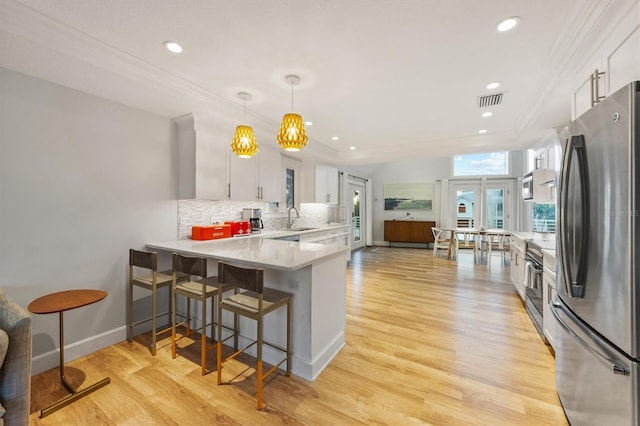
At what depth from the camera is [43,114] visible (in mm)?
2148

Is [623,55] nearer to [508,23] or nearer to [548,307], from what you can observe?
[508,23]

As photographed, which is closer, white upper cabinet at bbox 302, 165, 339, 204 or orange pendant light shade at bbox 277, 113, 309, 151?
orange pendant light shade at bbox 277, 113, 309, 151

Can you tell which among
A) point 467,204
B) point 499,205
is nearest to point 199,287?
point 467,204

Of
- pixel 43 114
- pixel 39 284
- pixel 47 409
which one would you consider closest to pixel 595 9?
pixel 43 114

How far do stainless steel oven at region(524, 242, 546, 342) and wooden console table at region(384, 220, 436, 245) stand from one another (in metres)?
5.50

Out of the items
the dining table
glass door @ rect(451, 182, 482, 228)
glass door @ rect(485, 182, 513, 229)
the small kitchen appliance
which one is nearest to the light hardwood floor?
the small kitchen appliance

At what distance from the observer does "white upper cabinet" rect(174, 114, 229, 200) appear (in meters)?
3.01

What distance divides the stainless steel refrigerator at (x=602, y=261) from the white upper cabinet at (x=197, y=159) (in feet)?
10.3

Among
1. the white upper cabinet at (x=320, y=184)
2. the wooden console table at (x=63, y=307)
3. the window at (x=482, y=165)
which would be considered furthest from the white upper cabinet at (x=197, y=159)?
the window at (x=482, y=165)

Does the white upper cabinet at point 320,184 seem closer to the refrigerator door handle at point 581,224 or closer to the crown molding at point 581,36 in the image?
the crown molding at point 581,36

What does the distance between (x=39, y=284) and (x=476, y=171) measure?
9.90m

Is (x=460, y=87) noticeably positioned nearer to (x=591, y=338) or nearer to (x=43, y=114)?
(x=591, y=338)

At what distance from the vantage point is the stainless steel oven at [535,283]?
2693mm

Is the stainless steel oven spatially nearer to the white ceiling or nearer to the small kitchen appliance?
the white ceiling
